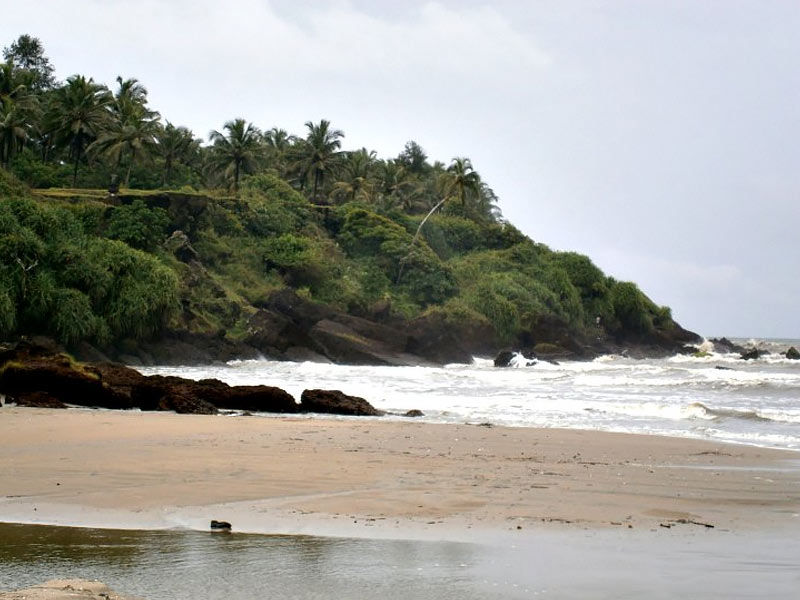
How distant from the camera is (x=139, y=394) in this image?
16969 mm

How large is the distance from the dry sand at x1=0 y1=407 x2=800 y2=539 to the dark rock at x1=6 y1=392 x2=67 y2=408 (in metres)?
2.19

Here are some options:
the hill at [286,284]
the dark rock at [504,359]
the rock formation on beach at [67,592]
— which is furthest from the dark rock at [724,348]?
the rock formation on beach at [67,592]

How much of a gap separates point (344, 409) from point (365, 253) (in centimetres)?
4066

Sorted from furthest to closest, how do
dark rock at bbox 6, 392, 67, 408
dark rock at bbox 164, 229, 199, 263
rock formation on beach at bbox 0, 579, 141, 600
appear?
1. dark rock at bbox 164, 229, 199, 263
2. dark rock at bbox 6, 392, 67, 408
3. rock formation on beach at bbox 0, 579, 141, 600

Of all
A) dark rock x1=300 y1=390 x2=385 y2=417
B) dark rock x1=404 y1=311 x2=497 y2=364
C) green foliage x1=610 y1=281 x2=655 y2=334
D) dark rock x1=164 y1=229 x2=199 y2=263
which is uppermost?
dark rock x1=164 y1=229 x2=199 y2=263

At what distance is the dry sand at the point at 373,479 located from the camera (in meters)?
7.07

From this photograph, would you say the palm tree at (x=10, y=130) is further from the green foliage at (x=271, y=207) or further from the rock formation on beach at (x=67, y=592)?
the rock formation on beach at (x=67, y=592)

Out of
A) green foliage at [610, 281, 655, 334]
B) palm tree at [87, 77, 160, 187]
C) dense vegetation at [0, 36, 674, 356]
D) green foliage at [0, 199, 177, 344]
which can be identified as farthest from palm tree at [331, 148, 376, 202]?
green foliage at [0, 199, 177, 344]

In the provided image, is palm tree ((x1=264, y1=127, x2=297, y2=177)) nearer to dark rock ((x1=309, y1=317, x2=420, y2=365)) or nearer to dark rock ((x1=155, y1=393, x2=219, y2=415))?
dark rock ((x1=309, y1=317, x2=420, y2=365))

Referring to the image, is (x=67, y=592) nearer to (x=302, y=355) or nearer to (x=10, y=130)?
(x=302, y=355)

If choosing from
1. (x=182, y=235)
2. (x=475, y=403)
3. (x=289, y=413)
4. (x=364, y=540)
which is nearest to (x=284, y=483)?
(x=364, y=540)

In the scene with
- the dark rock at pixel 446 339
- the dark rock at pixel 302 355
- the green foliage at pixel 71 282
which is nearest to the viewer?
the green foliage at pixel 71 282

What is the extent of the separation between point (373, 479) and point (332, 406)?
846 cm

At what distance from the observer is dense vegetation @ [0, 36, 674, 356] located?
114ft
